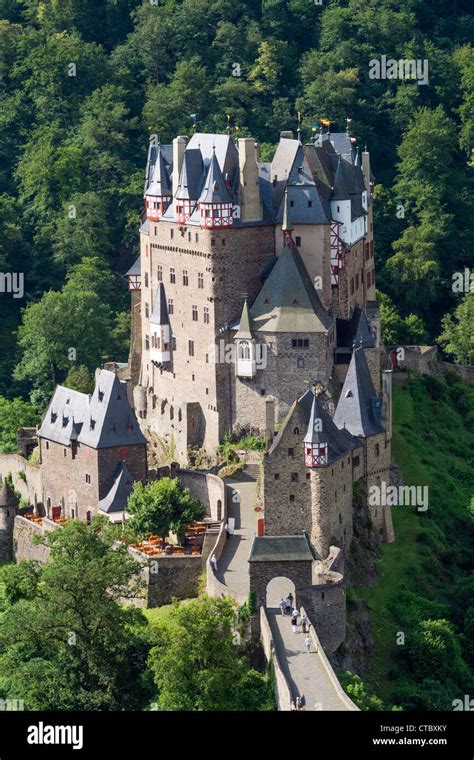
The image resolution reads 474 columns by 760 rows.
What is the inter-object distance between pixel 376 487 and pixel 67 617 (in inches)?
623

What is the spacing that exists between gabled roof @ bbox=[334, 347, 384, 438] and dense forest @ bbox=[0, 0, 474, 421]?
68.5 feet

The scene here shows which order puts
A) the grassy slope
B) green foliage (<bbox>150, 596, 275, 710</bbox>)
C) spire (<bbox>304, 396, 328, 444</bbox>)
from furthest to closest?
the grassy slope → spire (<bbox>304, 396, 328, 444</bbox>) → green foliage (<bbox>150, 596, 275, 710</bbox>)

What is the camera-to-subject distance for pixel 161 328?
110812 millimetres

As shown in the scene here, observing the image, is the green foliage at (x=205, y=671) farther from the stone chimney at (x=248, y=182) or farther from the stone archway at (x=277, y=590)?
the stone chimney at (x=248, y=182)

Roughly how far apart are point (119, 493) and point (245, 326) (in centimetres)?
913

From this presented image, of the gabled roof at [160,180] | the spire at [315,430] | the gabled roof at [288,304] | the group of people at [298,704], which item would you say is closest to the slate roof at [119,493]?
the gabled roof at [288,304]

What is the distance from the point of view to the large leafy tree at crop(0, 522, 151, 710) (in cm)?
9550

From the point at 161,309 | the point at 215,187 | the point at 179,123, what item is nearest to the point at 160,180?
the point at 215,187

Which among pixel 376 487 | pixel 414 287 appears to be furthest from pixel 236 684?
pixel 414 287

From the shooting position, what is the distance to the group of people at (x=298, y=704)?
86.4 m

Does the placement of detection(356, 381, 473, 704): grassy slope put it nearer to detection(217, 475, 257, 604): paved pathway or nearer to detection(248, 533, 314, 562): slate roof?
detection(217, 475, 257, 604): paved pathway

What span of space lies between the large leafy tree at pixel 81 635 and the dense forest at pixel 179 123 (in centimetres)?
2995

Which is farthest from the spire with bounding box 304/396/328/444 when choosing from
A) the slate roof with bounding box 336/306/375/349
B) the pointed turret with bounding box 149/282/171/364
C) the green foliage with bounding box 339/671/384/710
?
the pointed turret with bounding box 149/282/171/364

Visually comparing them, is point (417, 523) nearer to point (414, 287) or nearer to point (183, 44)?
point (414, 287)
